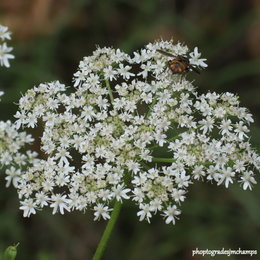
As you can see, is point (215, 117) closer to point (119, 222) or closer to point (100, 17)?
point (119, 222)

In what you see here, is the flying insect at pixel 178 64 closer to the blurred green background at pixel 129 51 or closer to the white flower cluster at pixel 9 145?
the white flower cluster at pixel 9 145

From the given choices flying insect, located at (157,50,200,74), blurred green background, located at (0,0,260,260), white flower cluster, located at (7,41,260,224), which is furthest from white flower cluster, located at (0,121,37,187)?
blurred green background, located at (0,0,260,260)

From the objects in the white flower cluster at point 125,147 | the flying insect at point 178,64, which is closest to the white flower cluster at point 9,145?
the white flower cluster at point 125,147

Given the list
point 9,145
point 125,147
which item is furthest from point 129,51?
point 9,145

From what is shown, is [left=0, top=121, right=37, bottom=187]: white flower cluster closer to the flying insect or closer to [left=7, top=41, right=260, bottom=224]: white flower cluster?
[left=7, top=41, right=260, bottom=224]: white flower cluster

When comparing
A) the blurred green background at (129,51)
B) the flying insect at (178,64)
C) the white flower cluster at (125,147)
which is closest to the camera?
the white flower cluster at (125,147)

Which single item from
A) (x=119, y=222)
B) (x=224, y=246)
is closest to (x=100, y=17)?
(x=119, y=222)
